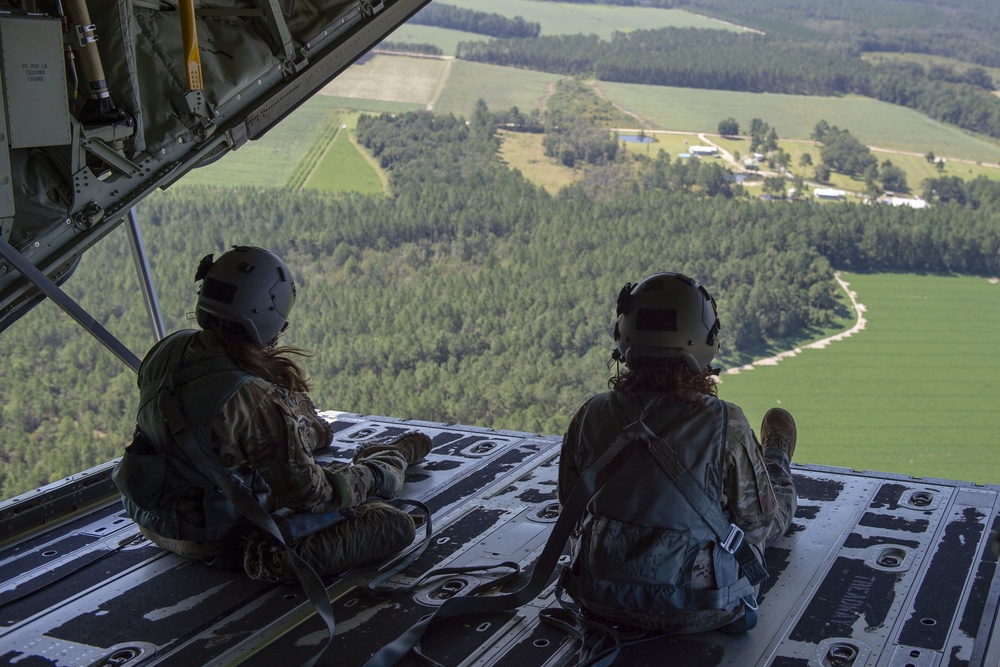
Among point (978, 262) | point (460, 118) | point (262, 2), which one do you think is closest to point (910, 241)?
point (978, 262)

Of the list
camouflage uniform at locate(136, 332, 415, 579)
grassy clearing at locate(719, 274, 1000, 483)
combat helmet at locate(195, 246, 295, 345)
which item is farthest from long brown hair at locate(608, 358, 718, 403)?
grassy clearing at locate(719, 274, 1000, 483)

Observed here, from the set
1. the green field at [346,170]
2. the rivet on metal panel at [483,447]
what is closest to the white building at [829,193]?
the green field at [346,170]

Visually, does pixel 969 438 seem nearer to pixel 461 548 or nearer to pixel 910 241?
pixel 910 241

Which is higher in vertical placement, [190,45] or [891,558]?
[190,45]

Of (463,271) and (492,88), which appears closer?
(463,271)

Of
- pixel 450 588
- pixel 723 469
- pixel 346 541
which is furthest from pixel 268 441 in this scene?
pixel 723 469

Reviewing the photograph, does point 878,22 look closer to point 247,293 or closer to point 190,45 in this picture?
point 190,45

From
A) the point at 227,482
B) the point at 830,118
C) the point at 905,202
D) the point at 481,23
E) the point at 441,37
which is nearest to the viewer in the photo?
the point at 227,482

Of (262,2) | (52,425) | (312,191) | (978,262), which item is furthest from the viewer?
(312,191)
